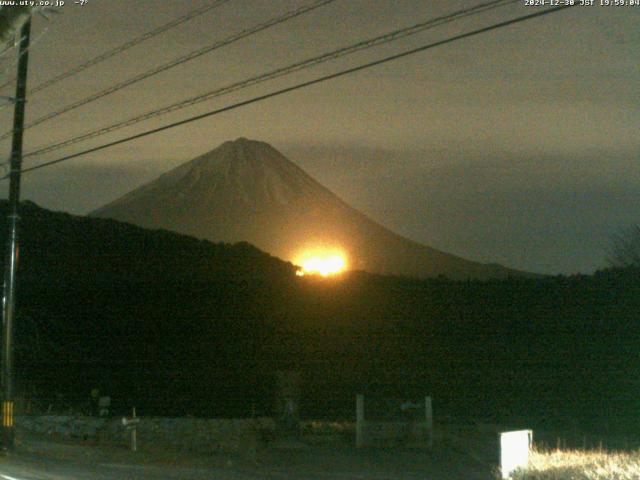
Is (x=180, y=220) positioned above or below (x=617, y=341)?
above

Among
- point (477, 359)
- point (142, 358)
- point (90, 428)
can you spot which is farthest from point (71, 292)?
point (90, 428)

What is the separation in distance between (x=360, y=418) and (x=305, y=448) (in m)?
1.51

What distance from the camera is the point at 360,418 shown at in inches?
862

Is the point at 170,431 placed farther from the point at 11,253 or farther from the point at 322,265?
the point at 322,265

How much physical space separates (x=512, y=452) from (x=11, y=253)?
1220 cm

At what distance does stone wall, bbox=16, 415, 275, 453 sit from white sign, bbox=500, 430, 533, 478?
8.27 meters

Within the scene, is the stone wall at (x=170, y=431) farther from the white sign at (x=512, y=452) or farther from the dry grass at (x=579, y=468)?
the dry grass at (x=579, y=468)

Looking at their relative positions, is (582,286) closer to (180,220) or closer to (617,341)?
(617,341)

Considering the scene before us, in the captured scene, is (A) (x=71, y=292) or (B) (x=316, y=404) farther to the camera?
(A) (x=71, y=292)

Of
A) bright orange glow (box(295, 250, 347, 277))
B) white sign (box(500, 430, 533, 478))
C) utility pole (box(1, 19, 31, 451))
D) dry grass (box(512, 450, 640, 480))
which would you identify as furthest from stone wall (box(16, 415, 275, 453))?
bright orange glow (box(295, 250, 347, 277))

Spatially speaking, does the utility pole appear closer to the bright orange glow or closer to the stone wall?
the stone wall

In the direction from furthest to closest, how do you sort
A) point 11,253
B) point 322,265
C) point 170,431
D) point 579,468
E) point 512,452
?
point 322,265
point 170,431
point 11,253
point 512,452
point 579,468

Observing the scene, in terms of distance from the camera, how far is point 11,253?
2070cm

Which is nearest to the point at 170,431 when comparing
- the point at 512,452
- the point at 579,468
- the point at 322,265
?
the point at 512,452
